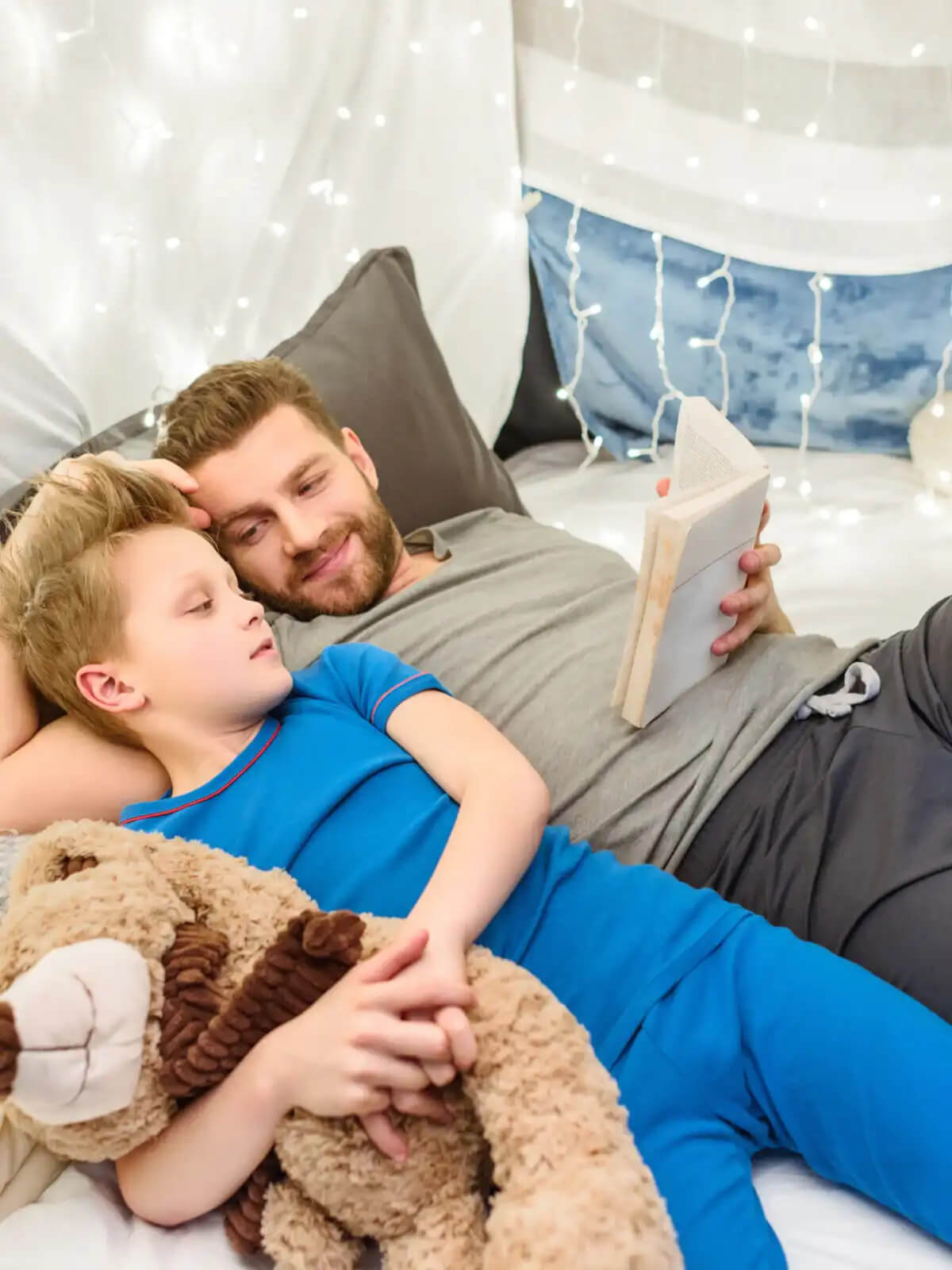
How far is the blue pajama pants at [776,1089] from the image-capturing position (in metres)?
0.68

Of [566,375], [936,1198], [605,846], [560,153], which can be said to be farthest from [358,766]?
[560,153]

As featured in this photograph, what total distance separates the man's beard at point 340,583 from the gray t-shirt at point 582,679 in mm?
24

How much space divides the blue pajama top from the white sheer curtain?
23.0 inches

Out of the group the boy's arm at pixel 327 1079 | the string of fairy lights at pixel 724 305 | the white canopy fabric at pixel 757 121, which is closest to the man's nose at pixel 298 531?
the boy's arm at pixel 327 1079

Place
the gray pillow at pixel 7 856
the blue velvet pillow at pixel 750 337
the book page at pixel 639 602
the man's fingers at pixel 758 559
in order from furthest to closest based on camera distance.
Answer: the blue velvet pillow at pixel 750 337 < the man's fingers at pixel 758 559 < the book page at pixel 639 602 < the gray pillow at pixel 7 856

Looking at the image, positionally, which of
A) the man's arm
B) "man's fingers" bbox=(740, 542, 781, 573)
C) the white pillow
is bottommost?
the white pillow

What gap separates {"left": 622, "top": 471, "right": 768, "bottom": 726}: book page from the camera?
0.92 meters

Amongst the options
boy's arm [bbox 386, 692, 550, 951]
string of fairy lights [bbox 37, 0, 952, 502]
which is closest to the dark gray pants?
boy's arm [bbox 386, 692, 550, 951]

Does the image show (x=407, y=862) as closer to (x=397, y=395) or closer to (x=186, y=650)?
(x=186, y=650)

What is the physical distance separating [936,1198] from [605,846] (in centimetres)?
38

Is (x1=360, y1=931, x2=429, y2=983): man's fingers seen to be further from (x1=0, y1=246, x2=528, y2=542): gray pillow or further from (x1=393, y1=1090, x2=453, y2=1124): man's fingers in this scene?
(x1=0, y1=246, x2=528, y2=542): gray pillow

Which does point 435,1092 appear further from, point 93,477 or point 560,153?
point 560,153

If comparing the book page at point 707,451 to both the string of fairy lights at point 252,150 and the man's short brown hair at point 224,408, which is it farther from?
the string of fairy lights at point 252,150

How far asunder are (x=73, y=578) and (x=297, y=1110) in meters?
0.51
